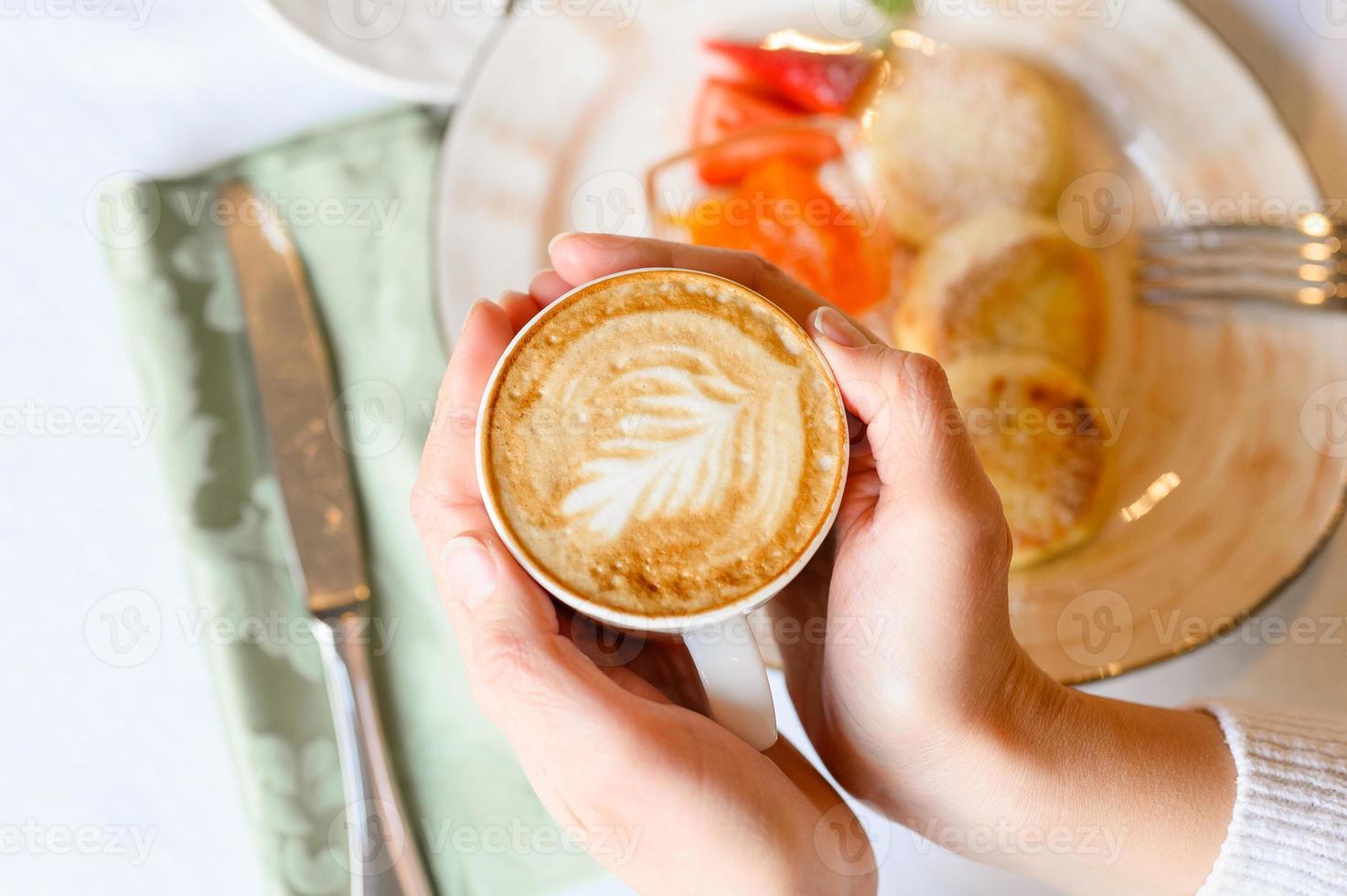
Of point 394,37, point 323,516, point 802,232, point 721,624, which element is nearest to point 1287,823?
point 721,624

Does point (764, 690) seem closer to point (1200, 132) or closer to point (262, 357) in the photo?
point (262, 357)

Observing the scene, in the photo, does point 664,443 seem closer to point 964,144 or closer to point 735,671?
point 735,671

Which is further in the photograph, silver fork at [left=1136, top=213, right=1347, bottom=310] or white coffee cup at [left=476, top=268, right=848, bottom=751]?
silver fork at [left=1136, top=213, right=1347, bottom=310]

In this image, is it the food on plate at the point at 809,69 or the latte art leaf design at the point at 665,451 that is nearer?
the latte art leaf design at the point at 665,451

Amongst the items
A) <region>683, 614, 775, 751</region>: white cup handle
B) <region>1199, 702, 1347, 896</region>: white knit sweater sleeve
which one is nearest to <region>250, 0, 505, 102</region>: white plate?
<region>683, 614, 775, 751</region>: white cup handle

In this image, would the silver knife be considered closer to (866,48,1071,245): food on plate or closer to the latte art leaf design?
the latte art leaf design

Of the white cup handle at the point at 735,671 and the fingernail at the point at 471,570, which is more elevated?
the fingernail at the point at 471,570

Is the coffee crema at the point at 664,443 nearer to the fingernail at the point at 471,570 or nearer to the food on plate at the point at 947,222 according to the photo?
the fingernail at the point at 471,570

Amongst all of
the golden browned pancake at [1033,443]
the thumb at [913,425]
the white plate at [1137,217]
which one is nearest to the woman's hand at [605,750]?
the thumb at [913,425]
